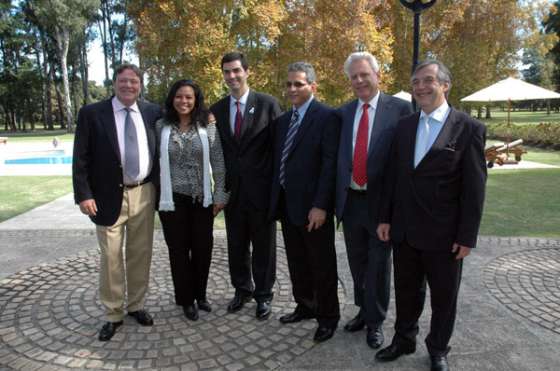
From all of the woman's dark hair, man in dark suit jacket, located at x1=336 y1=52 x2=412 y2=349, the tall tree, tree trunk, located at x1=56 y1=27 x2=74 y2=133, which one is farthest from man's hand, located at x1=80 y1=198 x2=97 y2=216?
tree trunk, located at x1=56 y1=27 x2=74 y2=133

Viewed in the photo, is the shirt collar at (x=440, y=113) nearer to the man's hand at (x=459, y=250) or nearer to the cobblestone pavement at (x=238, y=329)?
the man's hand at (x=459, y=250)

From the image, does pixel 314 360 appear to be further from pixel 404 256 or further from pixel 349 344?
pixel 404 256

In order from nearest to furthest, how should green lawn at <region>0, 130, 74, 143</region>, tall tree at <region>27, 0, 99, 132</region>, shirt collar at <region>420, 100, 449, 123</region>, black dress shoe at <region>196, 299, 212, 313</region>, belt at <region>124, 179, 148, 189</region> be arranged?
shirt collar at <region>420, 100, 449, 123</region>, belt at <region>124, 179, 148, 189</region>, black dress shoe at <region>196, 299, 212, 313</region>, green lawn at <region>0, 130, 74, 143</region>, tall tree at <region>27, 0, 99, 132</region>

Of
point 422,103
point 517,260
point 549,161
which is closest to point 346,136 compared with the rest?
point 422,103

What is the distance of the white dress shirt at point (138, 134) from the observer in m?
3.23

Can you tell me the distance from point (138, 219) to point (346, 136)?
1.85 meters

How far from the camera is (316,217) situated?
2998 millimetres

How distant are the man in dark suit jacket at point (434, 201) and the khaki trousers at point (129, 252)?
6.41 ft

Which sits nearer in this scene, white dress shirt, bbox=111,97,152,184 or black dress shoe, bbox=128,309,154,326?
white dress shirt, bbox=111,97,152,184

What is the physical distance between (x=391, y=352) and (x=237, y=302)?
1.46 metres

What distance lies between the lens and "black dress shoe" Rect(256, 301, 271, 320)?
3.51m

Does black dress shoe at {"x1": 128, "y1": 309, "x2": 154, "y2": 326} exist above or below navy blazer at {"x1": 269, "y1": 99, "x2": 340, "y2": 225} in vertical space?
below

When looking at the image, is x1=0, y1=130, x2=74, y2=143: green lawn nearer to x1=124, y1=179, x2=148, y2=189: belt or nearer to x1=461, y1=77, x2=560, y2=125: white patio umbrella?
x1=461, y1=77, x2=560, y2=125: white patio umbrella

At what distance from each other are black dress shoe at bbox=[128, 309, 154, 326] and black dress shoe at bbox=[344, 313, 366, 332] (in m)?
1.66
